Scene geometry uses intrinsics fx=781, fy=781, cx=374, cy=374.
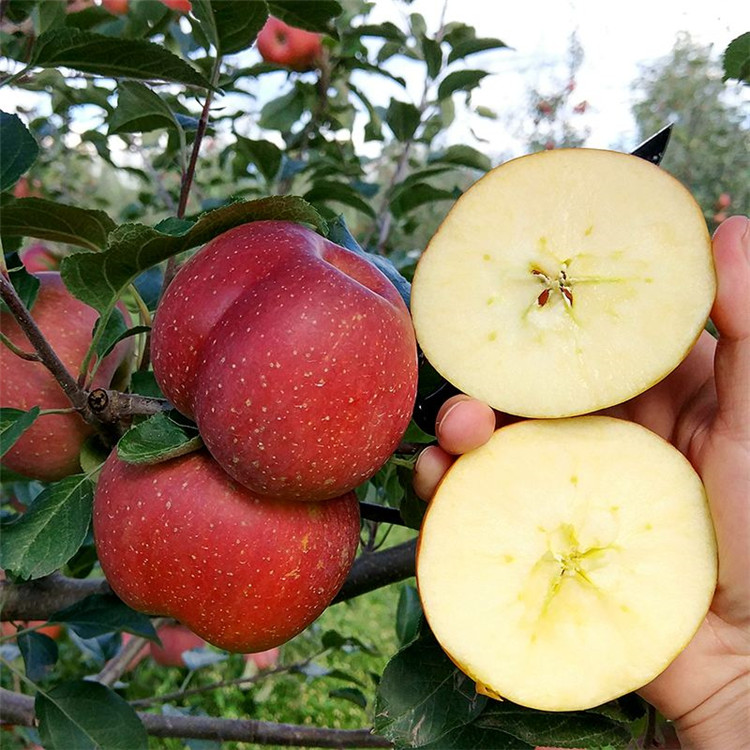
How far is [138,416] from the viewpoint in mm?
648

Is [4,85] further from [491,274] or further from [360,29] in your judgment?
[360,29]

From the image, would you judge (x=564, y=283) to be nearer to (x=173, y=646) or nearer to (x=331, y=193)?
(x=331, y=193)

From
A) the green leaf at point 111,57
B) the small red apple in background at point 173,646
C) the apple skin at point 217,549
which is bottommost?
the small red apple in background at point 173,646

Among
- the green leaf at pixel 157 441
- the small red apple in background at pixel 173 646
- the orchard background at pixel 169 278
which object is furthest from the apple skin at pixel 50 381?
the small red apple in background at pixel 173 646

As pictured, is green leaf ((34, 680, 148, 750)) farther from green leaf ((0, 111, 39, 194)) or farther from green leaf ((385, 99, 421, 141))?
green leaf ((385, 99, 421, 141))

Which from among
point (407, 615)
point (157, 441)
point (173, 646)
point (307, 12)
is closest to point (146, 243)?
point (157, 441)

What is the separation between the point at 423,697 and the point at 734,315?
14.5 inches

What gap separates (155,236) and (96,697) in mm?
513

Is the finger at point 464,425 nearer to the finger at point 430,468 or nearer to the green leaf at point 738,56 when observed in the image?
the finger at point 430,468

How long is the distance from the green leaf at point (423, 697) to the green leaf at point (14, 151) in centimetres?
51

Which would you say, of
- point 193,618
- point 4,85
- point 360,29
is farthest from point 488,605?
point 360,29

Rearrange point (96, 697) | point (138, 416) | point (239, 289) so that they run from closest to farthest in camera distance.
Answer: point (239, 289)
point (138, 416)
point (96, 697)

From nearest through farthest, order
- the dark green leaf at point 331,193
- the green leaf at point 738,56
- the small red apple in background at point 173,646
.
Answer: the green leaf at point 738,56
the dark green leaf at point 331,193
the small red apple in background at point 173,646

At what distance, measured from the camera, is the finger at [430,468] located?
598 millimetres
